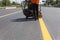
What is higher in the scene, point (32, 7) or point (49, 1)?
point (32, 7)

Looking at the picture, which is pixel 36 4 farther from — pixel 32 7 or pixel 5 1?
pixel 5 1

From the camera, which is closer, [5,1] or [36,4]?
[36,4]

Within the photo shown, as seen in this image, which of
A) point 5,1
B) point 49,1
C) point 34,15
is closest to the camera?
point 34,15

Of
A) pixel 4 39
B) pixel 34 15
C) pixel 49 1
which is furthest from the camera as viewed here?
pixel 49 1

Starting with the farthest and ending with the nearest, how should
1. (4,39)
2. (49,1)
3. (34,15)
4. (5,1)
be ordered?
(49,1)
(5,1)
(34,15)
(4,39)

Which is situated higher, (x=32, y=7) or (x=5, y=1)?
(x=32, y=7)

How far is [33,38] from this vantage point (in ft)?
39.4

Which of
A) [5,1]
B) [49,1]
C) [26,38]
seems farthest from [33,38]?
[49,1]

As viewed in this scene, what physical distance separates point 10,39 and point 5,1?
282ft

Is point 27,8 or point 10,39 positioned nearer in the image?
point 10,39

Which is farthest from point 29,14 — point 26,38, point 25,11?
point 26,38

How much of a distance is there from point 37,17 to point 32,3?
1.60 m

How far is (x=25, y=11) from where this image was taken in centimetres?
2597

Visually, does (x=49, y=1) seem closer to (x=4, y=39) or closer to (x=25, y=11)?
(x=25, y=11)
